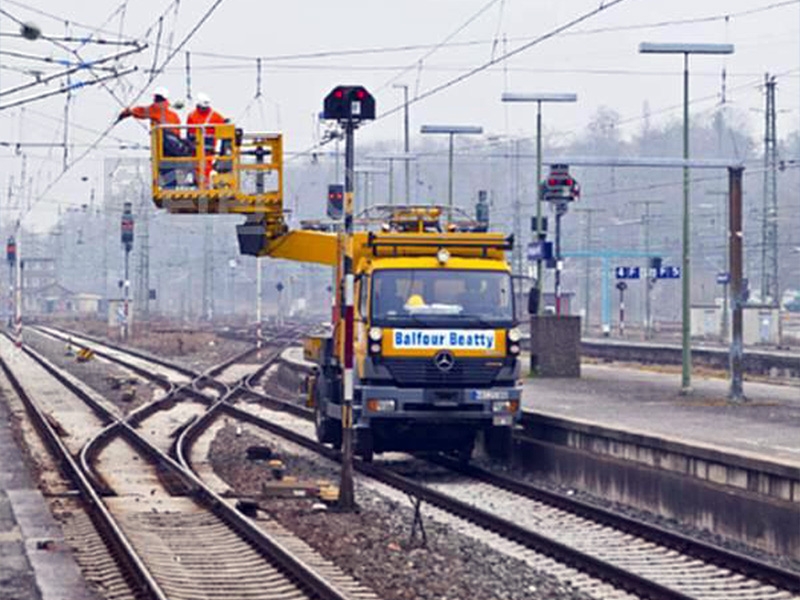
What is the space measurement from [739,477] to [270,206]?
9010mm

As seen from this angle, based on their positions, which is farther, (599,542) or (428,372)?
(428,372)

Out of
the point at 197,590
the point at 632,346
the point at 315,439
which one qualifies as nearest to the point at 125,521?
the point at 197,590

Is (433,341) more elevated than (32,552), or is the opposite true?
(433,341)

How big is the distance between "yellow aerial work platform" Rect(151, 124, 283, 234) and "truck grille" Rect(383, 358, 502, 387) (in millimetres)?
3047

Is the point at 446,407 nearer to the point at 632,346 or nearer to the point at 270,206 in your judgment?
the point at 270,206

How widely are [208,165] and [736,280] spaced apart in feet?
33.2

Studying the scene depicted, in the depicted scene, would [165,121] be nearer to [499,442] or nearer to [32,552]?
[499,442]

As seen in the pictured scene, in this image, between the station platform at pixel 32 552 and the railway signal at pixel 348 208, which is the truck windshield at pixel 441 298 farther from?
the station platform at pixel 32 552

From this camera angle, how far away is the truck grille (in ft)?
70.5

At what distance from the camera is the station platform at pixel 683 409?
20.8 metres

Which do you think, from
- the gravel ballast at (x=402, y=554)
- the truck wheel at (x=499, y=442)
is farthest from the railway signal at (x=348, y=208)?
Result: the truck wheel at (x=499, y=442)

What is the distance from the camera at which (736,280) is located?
28188 mm

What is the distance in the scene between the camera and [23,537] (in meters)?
15.2

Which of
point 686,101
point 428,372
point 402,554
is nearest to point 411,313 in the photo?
point 428,372
